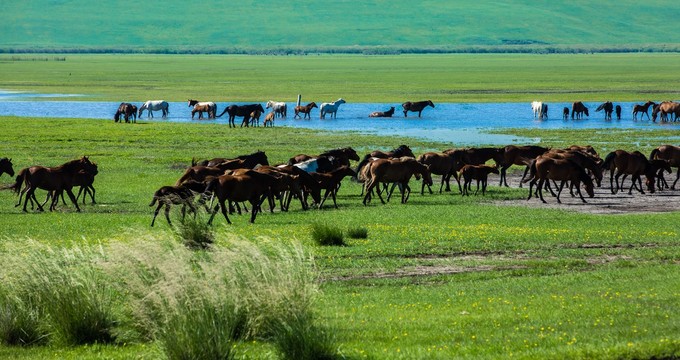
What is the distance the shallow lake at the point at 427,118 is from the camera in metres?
53.1

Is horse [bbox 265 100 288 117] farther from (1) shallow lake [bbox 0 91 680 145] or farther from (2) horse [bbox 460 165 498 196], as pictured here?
(2) horse [bbox 460 165 498 196]

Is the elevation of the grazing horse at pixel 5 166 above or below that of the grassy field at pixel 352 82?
below

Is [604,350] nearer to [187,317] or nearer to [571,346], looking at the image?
[571,346]

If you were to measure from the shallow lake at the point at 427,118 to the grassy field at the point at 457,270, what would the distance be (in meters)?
20.0

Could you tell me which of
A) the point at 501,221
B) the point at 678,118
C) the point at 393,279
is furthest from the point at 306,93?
the point at 393,279

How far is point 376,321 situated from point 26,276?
14.5ft

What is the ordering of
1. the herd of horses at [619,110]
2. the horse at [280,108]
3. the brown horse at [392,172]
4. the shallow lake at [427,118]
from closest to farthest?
the brown horse at [392,172] → the shallow lake at [427,118] → the herd of horses at [619,110] → the horse at [280,108]

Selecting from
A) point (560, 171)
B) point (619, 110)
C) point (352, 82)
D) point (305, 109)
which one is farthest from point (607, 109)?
point (352, 82)

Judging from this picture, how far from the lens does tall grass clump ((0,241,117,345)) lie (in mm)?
12109

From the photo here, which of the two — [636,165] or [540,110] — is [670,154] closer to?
→ [636,165]

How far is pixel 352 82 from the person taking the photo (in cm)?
10756

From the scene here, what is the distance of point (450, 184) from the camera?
33.7 metres

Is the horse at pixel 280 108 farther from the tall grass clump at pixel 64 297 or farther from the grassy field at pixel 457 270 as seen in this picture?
the tall grass clump at pixel 64 297

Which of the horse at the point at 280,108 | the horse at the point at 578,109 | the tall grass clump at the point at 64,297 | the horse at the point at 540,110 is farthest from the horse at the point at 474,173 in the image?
the horse at the point at 280,108
